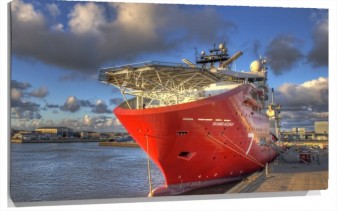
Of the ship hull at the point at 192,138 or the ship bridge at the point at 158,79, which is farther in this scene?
the ship hull at the point at 192,138

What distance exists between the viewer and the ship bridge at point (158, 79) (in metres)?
11.1

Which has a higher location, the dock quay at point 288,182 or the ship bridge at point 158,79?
the ship bridge at point 158,79

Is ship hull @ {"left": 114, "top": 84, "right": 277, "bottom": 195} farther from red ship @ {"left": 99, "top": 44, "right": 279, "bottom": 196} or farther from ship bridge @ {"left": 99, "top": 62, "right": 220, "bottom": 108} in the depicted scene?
ship bridge @ {"left": 99, "top": 62, "right": 220, "bottom": 108}

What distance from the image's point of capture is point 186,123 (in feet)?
37.4

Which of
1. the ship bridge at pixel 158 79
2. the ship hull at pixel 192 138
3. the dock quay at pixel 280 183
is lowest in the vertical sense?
the dock quay at pixel 280 183

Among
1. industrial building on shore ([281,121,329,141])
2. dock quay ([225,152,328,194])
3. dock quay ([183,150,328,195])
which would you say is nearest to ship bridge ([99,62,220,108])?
dock quay ([183,150,328,195])

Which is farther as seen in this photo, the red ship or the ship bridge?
the red ship

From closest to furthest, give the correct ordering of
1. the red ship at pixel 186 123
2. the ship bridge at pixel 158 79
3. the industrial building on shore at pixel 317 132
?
1. the ship bridge at pixel 158 79
2. the red ship at pixel 186 123
3. the industrial building on shore at pixel 317 132

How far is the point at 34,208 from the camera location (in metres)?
9.77

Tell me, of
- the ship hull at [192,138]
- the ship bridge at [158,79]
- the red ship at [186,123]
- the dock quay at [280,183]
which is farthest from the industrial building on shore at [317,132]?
the ship bridge at [158,79]

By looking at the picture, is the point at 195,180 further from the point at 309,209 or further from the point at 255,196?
the point at 309,209

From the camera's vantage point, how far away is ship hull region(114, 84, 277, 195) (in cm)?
1135

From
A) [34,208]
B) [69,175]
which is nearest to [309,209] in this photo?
[34,208]

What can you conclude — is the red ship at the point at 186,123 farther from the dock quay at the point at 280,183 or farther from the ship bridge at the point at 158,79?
the dock quay at the point at 280,183
